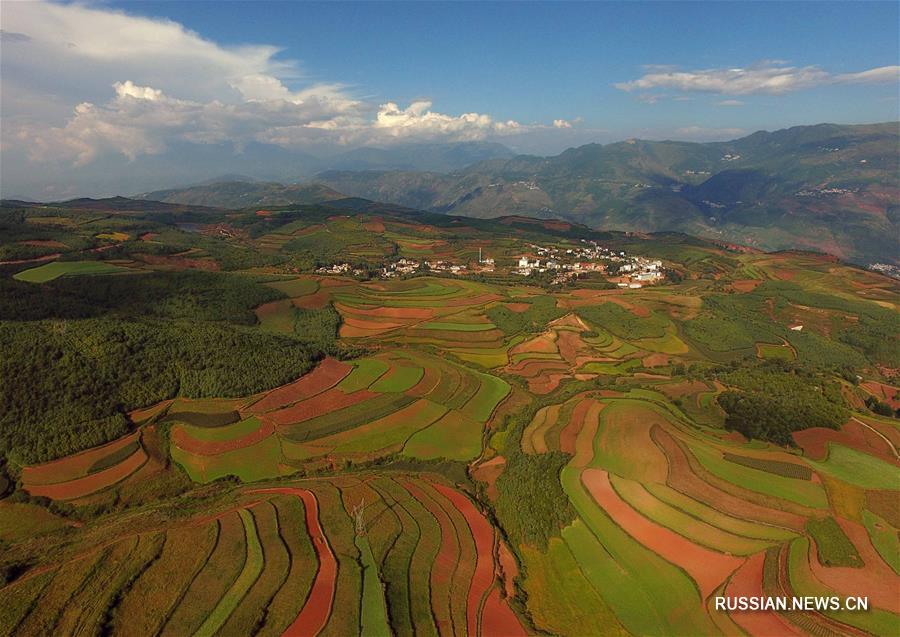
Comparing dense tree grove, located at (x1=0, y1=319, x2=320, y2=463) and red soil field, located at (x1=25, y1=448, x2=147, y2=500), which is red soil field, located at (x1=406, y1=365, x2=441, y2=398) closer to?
dense tree grove, located at (x1=0, y1=319, x2=320, y2=463)

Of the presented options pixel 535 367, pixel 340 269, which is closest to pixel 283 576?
pixel 535 367

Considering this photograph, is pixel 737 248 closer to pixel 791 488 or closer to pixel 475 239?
pixel 475 239

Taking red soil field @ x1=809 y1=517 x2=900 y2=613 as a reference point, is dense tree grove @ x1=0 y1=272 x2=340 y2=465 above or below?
above

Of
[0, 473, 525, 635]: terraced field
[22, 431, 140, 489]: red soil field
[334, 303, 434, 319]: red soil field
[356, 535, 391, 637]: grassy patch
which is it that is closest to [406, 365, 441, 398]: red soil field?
[0, 473, 525, 635]: terraced field

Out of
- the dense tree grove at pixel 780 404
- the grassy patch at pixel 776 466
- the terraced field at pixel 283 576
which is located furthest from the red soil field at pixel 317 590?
the dense tree grove at pixel 780 404

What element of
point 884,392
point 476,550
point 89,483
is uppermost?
point 89,483

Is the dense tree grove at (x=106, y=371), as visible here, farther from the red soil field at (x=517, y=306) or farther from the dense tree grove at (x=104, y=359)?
Answer: the red soil field at (x=517, y=306)

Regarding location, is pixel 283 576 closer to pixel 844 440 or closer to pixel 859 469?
pixel 859 469
